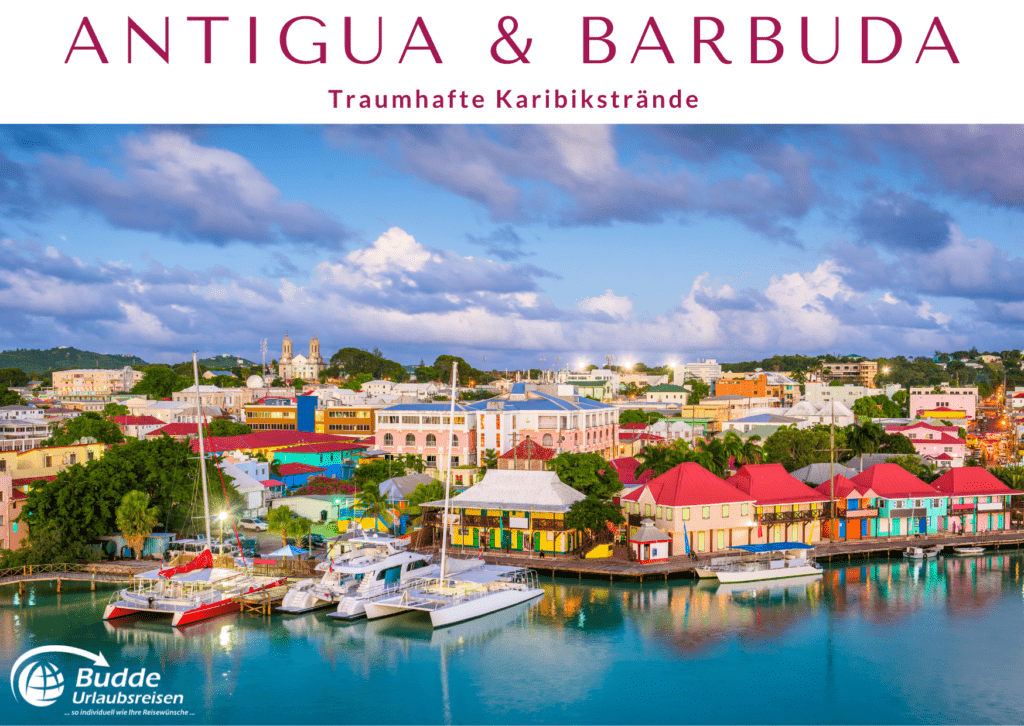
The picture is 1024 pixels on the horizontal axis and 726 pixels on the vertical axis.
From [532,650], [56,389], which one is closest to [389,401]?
[532,650]

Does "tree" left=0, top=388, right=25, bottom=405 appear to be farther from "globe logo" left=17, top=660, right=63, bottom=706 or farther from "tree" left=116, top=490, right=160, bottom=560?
"globe logo" left=17, top=660, right=63, bottom=706

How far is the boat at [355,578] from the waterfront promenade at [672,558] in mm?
5386

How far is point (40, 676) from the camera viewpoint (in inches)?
992

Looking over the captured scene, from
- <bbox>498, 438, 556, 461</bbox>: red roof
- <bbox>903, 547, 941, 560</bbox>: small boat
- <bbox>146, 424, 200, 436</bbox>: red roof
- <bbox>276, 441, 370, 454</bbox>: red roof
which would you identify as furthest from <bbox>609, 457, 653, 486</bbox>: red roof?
<bbox>146, 424, 200, 436</bbox>: red roof

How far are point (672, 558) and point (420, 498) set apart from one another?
42.9 feet

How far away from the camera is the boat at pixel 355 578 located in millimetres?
31375

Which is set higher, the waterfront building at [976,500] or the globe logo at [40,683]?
the waterfront building at [976,500]

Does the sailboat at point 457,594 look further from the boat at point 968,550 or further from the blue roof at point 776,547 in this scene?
the boat at point 968,550

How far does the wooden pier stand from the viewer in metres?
31.2

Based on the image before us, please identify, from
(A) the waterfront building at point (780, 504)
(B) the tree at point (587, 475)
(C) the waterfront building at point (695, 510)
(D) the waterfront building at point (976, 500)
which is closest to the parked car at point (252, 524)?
(B) the tree at point (587, 475)

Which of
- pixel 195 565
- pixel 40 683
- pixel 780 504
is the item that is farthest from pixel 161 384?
pixel 40 683

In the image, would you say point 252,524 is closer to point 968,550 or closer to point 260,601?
point 260,601

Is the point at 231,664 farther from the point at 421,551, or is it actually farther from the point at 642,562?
the point at 642,562

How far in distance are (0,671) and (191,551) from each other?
11689 mm
